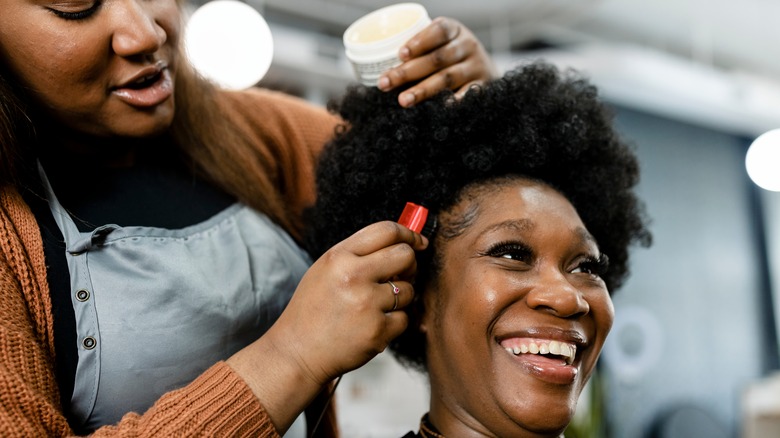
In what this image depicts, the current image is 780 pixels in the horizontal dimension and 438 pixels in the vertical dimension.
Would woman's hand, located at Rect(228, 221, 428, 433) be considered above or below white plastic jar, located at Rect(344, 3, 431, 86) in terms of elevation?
below

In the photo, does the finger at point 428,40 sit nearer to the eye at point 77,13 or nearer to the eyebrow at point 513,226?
the eyebrow at point 513,226

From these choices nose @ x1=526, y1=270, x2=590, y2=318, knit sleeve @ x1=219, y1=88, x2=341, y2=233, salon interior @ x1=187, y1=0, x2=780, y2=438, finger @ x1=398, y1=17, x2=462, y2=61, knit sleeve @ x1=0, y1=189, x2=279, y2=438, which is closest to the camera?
knit sleeve @ x1=0, y1=189, x2=279, y2=438

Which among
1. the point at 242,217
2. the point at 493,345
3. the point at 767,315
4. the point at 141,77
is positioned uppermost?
the point at 141,77

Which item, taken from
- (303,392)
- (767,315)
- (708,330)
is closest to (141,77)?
(303,392)

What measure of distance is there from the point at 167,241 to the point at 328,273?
38 cm

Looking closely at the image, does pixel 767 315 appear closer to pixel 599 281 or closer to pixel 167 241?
pixel 599 281

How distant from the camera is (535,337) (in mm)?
1220

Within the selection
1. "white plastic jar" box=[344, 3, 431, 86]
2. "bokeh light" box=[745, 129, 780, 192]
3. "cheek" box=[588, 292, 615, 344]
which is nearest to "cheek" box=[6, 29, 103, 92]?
"white plastic jar" box=[344, 3, 431, 86]

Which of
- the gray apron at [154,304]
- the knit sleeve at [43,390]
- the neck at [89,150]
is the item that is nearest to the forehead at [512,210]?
the gray apron at [154,304]

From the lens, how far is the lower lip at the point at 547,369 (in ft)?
3.98

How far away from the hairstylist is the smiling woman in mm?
103

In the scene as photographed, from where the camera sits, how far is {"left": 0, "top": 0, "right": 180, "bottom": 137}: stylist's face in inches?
44.4

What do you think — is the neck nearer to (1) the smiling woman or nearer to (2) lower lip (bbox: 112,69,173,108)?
(2) lower lip (bbox: 112,69,173,108)

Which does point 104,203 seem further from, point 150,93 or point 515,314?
point 515,314
